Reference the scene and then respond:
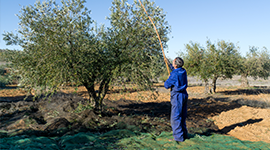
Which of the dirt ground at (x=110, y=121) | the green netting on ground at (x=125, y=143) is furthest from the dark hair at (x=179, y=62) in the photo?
the green netting on ground at (x=125, y=143)

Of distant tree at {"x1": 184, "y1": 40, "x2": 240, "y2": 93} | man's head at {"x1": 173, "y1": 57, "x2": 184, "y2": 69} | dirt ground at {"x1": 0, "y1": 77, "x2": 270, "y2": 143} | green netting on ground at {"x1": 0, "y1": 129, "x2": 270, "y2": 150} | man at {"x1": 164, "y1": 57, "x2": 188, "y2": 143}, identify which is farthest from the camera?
distant tree at {"x1": 184, "y1": 40, "x2": 240, "y2": 93}

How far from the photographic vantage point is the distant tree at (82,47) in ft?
23.4

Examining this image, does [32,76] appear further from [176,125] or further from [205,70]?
[205,70]

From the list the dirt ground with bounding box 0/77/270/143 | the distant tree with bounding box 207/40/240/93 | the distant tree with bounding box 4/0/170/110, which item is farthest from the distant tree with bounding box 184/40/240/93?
the distant tree with bounding box 4/0/170/110

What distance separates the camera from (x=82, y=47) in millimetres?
7488

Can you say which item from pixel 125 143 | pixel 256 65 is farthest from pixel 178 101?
pixel 256 65

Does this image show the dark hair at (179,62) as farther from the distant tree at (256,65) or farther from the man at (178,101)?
the distant tree at (256,65)

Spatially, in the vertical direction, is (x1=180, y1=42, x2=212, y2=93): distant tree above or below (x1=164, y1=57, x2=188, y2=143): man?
above

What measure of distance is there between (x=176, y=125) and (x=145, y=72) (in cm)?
Result: 251

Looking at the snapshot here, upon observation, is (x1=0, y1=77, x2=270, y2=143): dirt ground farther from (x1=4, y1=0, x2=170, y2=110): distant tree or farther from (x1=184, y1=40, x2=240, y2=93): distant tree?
(x1=184, y1=40, x2=240, y2=93): distant tree

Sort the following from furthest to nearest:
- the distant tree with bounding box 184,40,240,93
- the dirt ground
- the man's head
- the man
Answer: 1. the distant tree with bounding box 184,40,240,93
2. the dirt ground
3. the man's head
4. the man

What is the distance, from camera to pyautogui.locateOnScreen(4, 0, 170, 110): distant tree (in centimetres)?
713

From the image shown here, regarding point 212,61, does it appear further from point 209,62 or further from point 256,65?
point 256,65

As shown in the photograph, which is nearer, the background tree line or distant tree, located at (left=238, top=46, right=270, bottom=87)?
the background tree line
